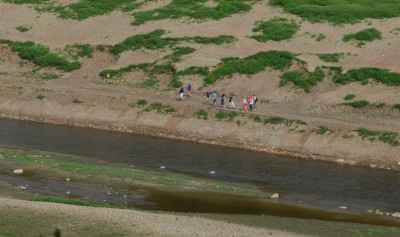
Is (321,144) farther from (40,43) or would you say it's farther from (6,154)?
(40,43)

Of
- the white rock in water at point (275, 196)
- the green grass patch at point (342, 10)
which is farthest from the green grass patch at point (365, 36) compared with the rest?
the white rock in water at point (275, 196)

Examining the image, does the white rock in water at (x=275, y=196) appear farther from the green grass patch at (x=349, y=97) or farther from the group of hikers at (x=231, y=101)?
the green grass patch at (x=349, y=97)

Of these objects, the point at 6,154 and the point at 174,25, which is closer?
the point at 6,154

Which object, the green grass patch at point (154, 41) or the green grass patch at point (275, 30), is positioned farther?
the green grass patch at point (275, 30)

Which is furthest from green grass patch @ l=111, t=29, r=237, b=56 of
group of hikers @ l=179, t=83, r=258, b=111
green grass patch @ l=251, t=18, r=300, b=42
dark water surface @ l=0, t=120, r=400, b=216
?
dark water surface @ l=0, t=120, r=400, b=216

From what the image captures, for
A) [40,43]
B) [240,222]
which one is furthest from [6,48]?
[240,222]

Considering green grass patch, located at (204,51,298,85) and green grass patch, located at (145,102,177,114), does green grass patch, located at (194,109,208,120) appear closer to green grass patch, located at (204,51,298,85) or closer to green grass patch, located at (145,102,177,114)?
green grass patch, located at (145,102,177,114)
